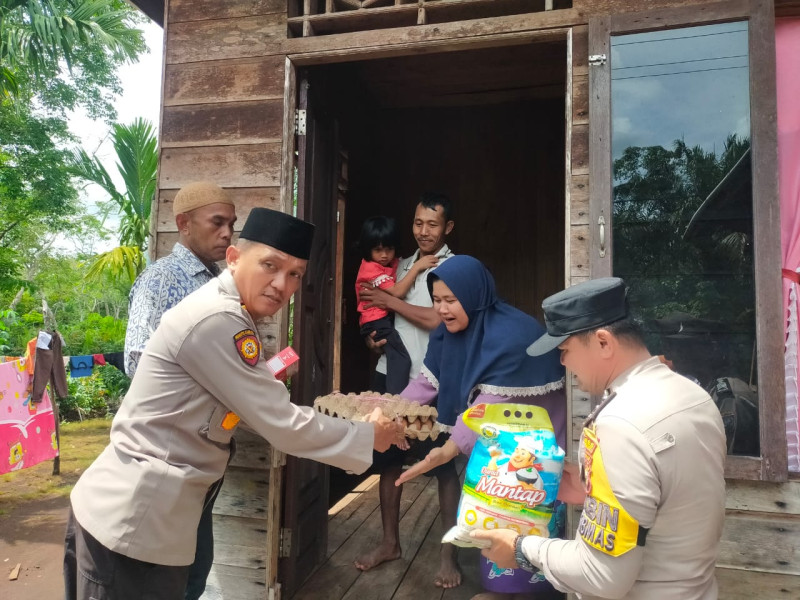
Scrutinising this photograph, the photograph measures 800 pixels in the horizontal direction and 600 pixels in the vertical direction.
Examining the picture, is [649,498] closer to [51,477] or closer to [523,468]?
[523,468]

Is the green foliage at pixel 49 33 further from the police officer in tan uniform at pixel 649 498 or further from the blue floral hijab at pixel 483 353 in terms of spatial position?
the police officer in tan uniform at pixel 649 498

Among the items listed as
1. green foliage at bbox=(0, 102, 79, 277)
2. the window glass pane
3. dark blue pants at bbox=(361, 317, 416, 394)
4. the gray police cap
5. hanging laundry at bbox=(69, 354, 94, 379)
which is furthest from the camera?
green foliage at bbox=(0, 102, 79, 277)

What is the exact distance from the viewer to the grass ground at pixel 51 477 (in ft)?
20.9

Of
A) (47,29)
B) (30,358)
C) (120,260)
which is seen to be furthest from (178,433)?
(47,29)

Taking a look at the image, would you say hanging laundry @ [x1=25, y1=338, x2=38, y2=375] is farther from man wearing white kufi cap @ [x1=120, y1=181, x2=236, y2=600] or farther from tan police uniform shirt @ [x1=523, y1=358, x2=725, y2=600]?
tan police uniform shirt @ [x1=523, y1=358, x2=725, y2=600]

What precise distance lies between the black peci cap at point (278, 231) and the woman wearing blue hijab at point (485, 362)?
3.14ft

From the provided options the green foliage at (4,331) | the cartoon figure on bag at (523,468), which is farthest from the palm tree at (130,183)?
the cartoon figure on bag at (523,468)

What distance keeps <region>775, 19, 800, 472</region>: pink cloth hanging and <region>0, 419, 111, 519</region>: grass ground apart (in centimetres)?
700

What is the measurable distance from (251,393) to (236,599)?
183 centimetres

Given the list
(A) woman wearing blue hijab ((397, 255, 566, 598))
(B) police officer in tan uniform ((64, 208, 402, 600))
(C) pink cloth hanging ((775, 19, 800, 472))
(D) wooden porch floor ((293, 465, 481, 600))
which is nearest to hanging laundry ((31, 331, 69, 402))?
(D) wooden porch floor ((293, 465, 481, 600))

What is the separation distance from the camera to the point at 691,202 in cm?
241

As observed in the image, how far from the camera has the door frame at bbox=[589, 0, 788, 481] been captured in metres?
2.19

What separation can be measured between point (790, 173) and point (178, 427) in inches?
104

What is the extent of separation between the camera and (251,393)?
1701mm
